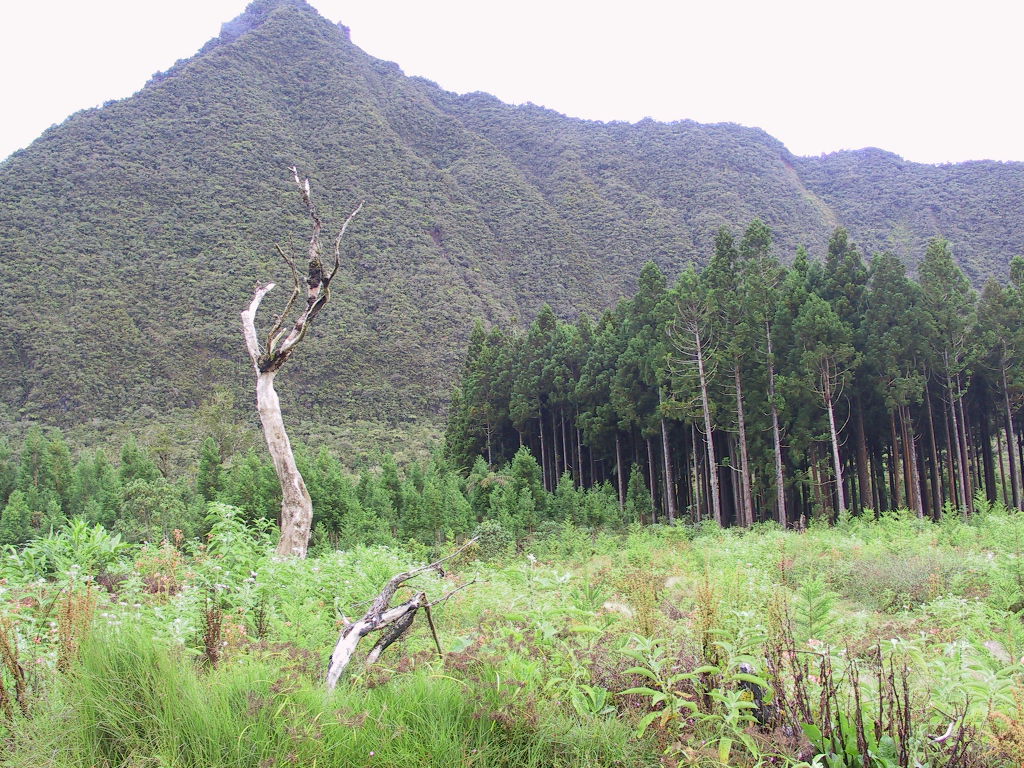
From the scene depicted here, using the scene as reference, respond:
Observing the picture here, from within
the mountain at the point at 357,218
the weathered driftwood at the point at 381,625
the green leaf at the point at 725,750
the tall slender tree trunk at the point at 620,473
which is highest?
the mountain at the point at 357,218

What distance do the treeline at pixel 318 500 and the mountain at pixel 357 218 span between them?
26244mm

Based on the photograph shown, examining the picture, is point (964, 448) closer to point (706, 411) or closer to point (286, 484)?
point (706, 411)

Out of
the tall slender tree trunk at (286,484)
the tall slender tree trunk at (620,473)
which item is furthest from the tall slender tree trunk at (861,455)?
the tall slender tree trunk at (286,484)

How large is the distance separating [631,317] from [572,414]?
8684 millimetres

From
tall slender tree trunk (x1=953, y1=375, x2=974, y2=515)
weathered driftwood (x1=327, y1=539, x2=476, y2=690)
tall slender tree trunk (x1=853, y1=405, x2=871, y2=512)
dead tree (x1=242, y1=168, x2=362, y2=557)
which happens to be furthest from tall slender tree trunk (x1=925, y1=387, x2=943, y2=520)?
weathered driftwood (x1=327, y1=539, x2=476, y2=690)

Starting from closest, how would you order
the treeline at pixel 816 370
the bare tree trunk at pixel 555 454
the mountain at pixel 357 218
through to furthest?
the treeline at pixel 816 370
the bare tree trunk at pixel 555 454
the mountain at pixel 357 218

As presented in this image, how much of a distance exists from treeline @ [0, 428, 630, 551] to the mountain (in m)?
26.2

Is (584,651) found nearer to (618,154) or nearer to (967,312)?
(967,312)

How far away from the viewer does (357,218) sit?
100 meters

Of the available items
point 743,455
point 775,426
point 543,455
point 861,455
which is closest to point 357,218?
point 543,455

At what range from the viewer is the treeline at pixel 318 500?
25.8m

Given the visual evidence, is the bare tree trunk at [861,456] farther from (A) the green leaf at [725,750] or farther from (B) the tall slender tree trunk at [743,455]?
(A) the green leaf at [725,750]

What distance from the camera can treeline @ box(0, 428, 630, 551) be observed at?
25781mm

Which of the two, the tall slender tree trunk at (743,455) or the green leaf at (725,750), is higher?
the green leaf at (725,750)
